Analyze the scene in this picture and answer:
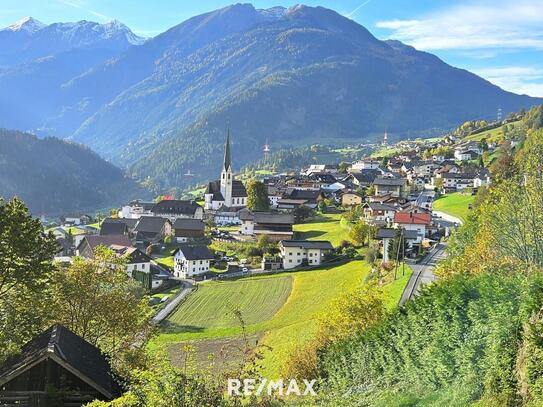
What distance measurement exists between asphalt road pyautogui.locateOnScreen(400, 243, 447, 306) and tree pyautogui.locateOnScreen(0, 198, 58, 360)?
1986cm

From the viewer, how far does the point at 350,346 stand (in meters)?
21.2

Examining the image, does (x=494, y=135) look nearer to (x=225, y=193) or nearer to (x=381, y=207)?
(x=225, y=193)

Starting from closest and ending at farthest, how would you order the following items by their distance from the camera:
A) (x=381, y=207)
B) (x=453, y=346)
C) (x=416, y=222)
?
(x=453, y=346) < (x=416, y=222) < (x=381, y=207)

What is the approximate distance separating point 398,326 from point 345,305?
216 inches

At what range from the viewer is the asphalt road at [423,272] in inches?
1461

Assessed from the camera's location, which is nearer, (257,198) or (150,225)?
(150,225)

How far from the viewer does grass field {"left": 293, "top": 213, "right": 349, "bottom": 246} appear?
77.8 m

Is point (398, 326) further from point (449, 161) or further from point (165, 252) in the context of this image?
point (449, 161)

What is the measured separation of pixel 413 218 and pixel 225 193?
59438mm

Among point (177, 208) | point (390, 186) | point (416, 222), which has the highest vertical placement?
point (390, 186)

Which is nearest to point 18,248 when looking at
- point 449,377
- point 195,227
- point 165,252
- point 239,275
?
point 449,377

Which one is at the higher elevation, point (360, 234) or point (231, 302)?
point (360, 234)

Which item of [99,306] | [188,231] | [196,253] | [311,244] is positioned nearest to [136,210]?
[188,231]

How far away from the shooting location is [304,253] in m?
69.3
